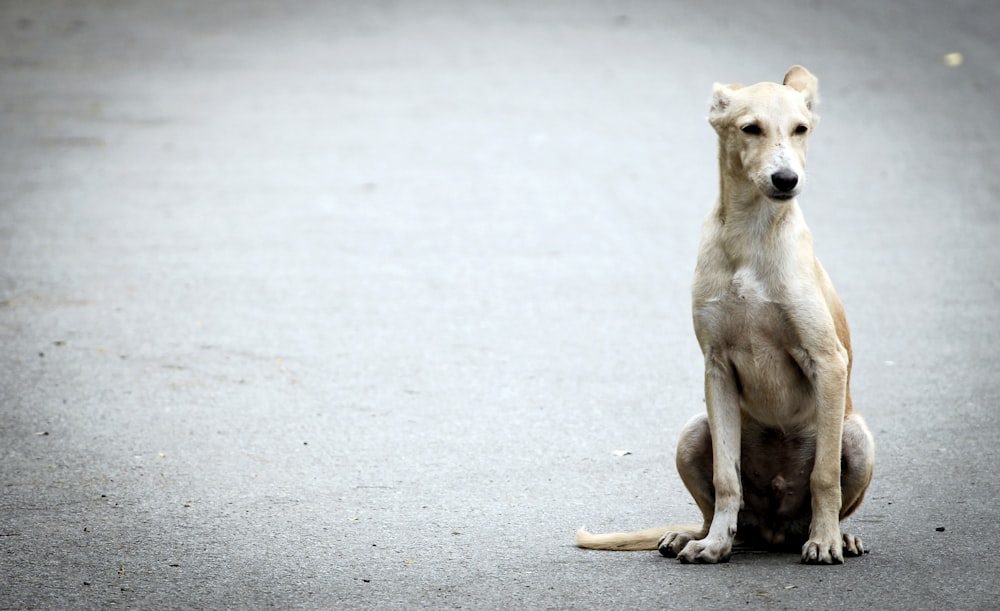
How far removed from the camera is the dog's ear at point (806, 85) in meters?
4.92

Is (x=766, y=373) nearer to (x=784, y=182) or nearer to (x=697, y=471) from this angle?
(x=697, y=471)

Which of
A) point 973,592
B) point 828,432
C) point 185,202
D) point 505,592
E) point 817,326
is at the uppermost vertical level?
point 817,326

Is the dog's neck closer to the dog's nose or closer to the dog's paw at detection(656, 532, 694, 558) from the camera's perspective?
the dog's nose

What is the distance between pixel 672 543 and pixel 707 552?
0.18m

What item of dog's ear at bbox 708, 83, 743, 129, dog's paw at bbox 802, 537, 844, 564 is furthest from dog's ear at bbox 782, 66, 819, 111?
dog's paw at bbox 802, 537, 844, 564

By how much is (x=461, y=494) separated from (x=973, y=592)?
225cm

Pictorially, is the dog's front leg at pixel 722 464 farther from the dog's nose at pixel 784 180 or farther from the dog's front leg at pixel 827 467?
the dog's nose at pixel 784 180

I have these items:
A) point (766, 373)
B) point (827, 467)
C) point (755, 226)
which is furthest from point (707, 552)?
point (755, 226)

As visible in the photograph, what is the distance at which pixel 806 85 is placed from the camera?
Result: 16.3 feet

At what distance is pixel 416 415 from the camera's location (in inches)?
272

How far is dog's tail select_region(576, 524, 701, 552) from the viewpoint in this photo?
500cm

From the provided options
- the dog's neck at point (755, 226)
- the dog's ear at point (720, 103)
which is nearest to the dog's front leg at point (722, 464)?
the dog's neck at point (755, 226)

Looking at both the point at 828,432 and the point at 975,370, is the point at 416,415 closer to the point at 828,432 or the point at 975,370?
the point at 828,432

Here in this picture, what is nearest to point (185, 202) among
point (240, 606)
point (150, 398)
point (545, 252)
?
point (545, 252)
